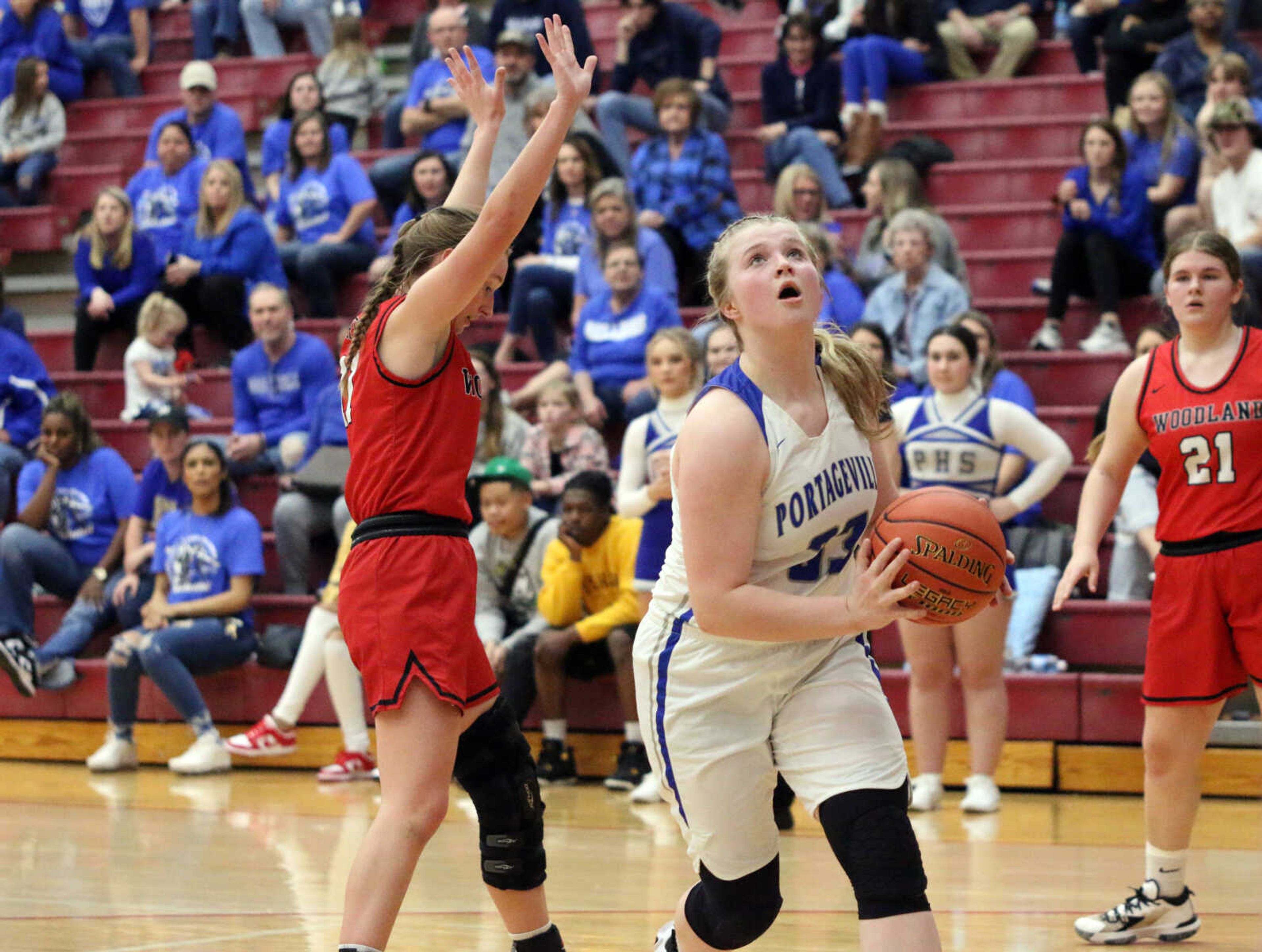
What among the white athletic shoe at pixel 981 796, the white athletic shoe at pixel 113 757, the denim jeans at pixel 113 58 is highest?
Answer: the denim jeans at pixel 113 58

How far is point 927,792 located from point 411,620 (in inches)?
143

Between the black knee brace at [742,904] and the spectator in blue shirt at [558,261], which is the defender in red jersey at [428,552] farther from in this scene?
the spectator in blue shirt at [558,261]

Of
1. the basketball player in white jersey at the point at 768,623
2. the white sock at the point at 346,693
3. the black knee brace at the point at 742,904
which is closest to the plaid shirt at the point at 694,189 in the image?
the white sock at the point at 346,693

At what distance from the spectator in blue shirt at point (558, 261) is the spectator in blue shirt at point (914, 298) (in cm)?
179

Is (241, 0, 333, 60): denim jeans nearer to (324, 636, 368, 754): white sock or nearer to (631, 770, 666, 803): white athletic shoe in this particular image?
(324, 636, 368, 754): white sock

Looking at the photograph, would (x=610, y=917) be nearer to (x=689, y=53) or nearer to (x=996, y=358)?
(x=996, y=358)

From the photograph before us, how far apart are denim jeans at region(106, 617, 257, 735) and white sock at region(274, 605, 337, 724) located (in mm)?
414

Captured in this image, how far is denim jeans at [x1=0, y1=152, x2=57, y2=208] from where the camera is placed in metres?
11.9

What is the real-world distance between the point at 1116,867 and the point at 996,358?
7.73ft

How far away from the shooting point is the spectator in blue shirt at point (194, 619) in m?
7.82

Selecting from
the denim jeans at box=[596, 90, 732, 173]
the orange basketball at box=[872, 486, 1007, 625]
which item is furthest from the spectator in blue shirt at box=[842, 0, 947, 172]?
the orange basketball at box=[872, 486, 1007, 625]

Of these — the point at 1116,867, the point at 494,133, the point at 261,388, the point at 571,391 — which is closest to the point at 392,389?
the point at 494,133

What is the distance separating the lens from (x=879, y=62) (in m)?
10.1

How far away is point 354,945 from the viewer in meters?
3.23
